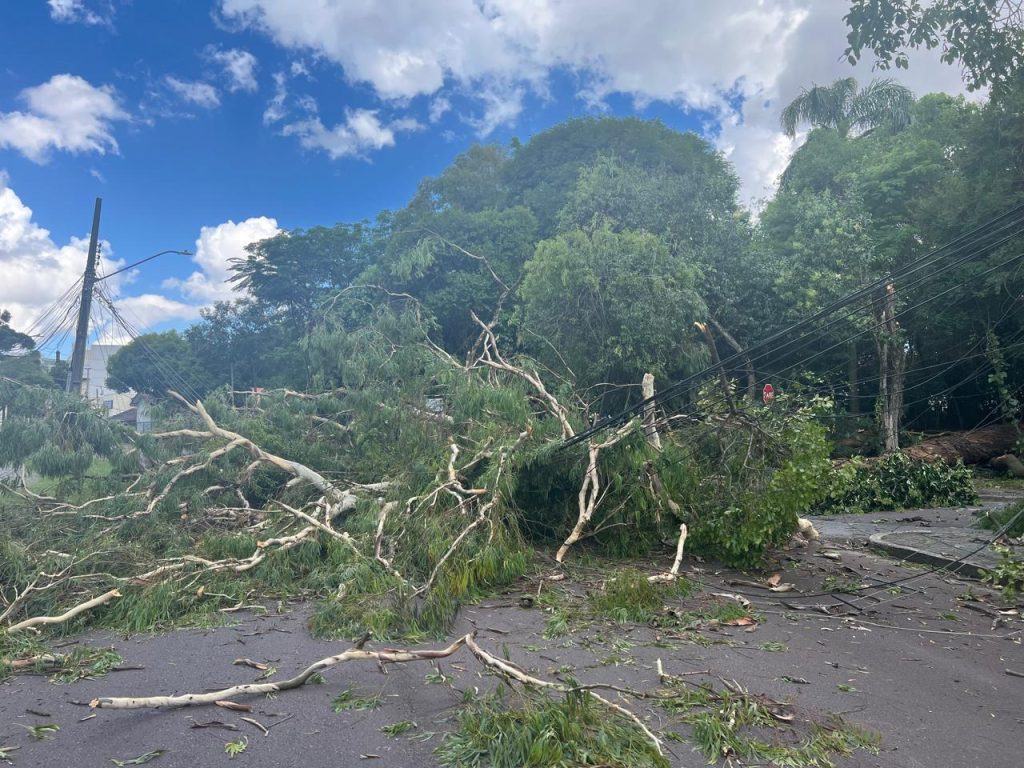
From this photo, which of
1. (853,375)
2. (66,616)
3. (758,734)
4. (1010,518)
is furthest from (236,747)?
(853,375)

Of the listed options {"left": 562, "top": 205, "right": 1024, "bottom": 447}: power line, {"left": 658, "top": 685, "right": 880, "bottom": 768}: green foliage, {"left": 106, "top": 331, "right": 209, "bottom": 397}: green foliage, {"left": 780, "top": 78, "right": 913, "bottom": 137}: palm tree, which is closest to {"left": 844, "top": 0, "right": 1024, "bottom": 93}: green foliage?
{"left": 562, "top": 205, "right": 1024, "bottom": 447}: power line

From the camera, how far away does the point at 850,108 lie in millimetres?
23797

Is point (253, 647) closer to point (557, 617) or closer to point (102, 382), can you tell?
point (557, 617)

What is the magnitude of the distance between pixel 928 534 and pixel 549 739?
7.77m

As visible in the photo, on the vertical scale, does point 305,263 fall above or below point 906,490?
above

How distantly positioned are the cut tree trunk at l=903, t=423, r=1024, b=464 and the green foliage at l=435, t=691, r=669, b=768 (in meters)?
14.4

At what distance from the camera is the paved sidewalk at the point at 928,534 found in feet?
23.6

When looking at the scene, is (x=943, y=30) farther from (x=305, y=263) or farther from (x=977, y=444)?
(x=305, y=263)

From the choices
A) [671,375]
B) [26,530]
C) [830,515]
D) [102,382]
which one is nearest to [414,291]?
[671,375]

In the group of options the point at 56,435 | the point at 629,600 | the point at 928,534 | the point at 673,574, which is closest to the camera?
the point at 629,600

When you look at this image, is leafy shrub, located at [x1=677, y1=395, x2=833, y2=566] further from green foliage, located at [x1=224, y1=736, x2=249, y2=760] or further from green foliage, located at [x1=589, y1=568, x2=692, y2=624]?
green foliage, located at [x1=224, y1=736, x2=249, y2=760]

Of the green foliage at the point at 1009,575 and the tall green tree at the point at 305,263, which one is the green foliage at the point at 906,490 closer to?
the green foliage at the point at 1009,575

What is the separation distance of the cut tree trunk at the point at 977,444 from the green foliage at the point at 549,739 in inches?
568

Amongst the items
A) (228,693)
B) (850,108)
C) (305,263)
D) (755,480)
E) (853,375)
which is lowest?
(228,693)
